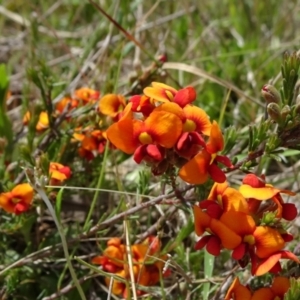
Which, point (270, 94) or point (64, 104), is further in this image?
point (64, 104)

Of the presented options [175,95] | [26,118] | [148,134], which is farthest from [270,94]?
[26,118]

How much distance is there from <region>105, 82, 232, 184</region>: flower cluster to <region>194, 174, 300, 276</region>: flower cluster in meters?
0.07

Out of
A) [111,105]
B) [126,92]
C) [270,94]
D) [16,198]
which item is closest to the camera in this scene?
[270,94]

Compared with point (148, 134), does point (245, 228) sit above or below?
below

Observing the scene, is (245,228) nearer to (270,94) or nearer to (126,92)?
(270,94)

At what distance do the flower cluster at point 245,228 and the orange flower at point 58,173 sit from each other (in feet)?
1.87

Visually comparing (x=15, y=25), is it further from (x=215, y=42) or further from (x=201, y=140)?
(x=201, y=140)

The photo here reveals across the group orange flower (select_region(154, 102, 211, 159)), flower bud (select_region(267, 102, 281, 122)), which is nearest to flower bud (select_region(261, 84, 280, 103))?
flower bud (select_region(267, 102, 281, 122))

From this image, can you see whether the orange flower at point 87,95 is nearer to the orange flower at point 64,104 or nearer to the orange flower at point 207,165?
the orange flower at point 64,104

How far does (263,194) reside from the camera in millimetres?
1572

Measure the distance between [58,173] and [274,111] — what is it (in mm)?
752

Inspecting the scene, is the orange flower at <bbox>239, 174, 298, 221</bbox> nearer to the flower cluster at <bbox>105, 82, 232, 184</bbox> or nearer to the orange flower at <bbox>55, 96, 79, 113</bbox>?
the flower cluster at <bbox>105, 82, 232, 184</bbox>

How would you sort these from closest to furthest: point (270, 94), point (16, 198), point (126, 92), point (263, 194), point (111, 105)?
1. point (263, 194)
2. point (270, 94)
3. point (16, 198)
4. point (111, 105)
5. point (126, 92)

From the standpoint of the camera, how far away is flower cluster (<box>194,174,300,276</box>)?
5.12 feet
